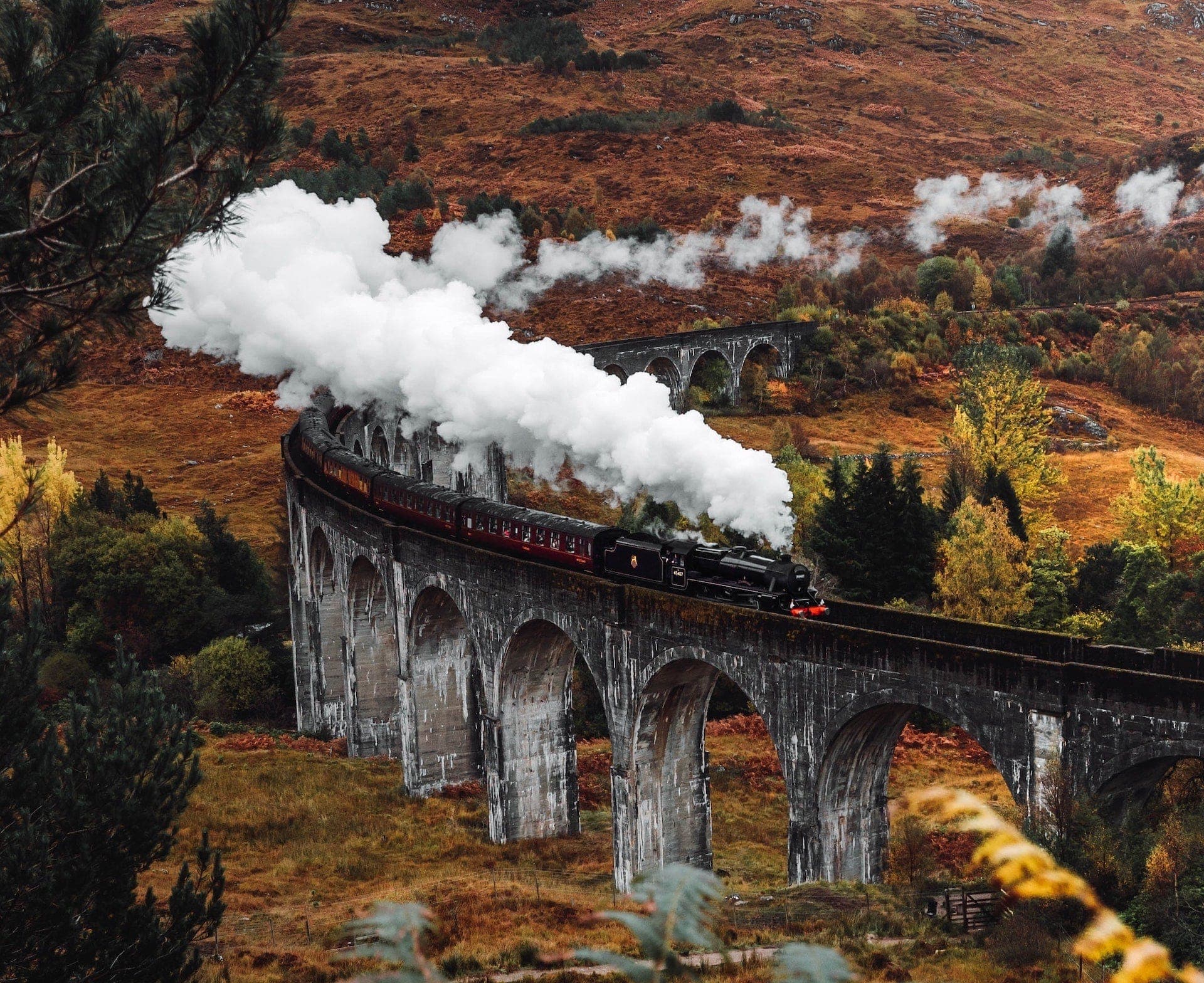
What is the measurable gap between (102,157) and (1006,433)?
62.4 m

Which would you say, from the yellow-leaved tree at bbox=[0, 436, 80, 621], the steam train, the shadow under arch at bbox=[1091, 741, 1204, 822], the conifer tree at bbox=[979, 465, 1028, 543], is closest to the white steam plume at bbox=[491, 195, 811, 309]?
the yellow-leaved tree at bbox=[0, 436, 80, 621]

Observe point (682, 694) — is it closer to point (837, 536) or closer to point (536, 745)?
point (536, 745)

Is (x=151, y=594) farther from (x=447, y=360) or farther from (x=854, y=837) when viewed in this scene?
(x=854, y=837)

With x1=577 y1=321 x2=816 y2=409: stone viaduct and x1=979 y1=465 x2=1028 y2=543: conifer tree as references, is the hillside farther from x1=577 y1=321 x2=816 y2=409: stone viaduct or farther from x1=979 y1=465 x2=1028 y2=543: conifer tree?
x1=979 y1=465 x2=1028 y2=543: conifer tree

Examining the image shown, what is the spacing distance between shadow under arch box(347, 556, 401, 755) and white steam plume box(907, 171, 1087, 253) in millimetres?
115802

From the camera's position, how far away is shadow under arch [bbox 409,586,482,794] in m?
41.7

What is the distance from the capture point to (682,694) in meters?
32.2

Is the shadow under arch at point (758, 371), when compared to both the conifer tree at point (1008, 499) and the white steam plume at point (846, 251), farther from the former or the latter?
the conifer tree at point (1008, 499)

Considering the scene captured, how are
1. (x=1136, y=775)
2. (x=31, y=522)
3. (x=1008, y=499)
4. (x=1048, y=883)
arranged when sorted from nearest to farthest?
(x=1048, y=883) < (x=1136, y=775) < (x=1008, y=499) < (x=31, y=522)

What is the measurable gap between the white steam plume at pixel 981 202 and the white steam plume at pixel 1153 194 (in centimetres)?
565

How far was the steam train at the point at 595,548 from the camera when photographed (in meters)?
28.1

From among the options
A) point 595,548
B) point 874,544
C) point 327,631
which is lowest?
point 327,631

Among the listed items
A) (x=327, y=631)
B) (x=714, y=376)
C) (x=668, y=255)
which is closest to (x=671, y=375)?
(x=714, y=376)

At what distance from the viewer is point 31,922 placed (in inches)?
661
